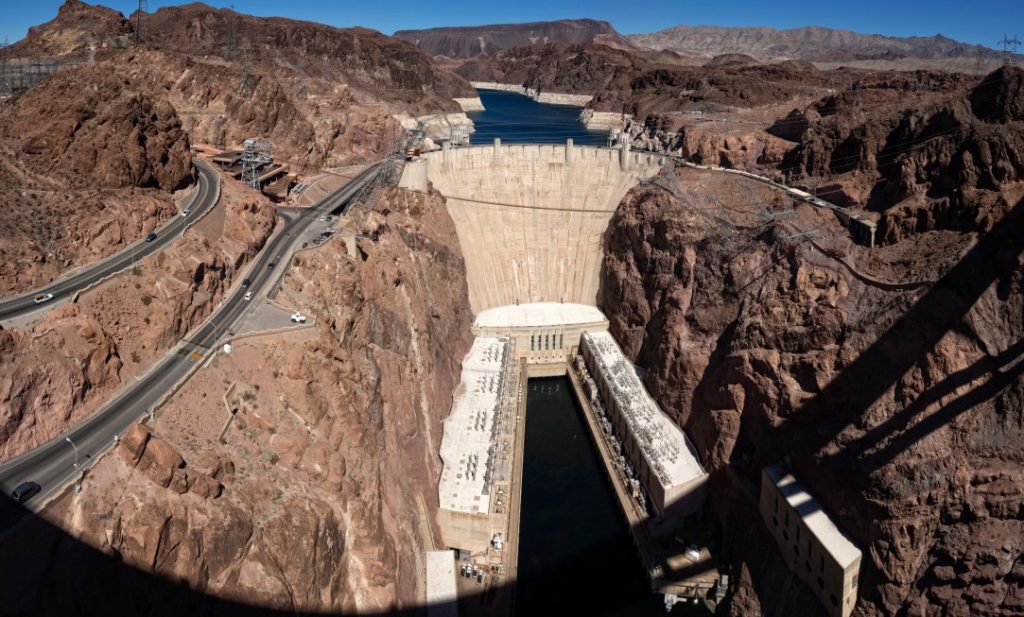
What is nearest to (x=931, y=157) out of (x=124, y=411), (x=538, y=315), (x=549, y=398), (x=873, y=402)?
(x=873, y=402)

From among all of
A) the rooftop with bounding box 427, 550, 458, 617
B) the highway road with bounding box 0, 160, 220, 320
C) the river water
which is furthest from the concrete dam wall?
the rooftop with bounding box 427, 550, 458, 617

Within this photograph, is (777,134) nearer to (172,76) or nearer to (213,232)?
(213,232)

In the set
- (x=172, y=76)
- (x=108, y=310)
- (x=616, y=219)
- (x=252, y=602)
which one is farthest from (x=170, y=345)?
(x=172, y=76)

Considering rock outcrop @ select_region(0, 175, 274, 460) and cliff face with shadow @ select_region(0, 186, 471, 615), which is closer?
cliff face with shadow @ select_region(0, 186, 471, 615)

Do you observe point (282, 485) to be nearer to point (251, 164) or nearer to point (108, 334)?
point (108, 334)

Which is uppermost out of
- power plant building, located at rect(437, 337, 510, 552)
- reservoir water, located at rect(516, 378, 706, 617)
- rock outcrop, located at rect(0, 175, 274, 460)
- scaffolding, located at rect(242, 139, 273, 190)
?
scaffolding, located at rect(242, 139, 273, 190)

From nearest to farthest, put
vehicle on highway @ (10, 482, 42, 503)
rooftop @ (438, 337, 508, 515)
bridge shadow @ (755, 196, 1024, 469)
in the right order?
vehicle on highway @ (10, 482, 42, 503) → bridge shadow @ (755, 196, 1024, 469) → rooftop @ (438, 337, 508, 515)

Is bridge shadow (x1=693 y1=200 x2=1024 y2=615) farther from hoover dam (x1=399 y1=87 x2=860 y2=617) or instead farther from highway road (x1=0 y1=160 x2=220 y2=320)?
highway road (x1=0 y1=160 x2=220 y2=320)
